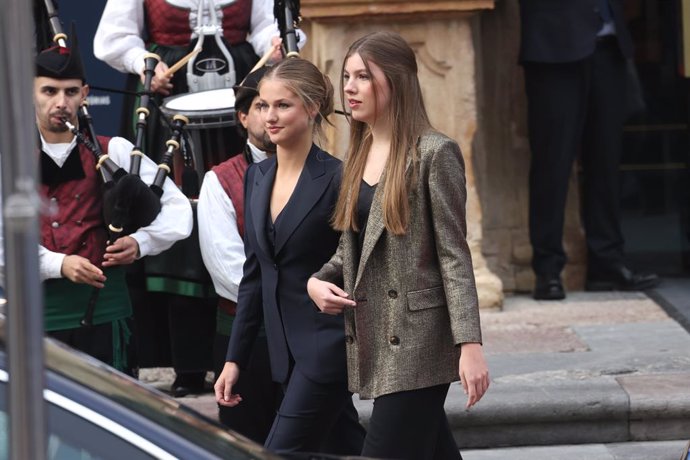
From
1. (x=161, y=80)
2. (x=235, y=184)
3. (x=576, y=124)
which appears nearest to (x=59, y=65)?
(x=235, y=184)

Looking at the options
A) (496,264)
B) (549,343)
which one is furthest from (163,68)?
(496,264)

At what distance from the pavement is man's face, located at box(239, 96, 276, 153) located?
1471 mm

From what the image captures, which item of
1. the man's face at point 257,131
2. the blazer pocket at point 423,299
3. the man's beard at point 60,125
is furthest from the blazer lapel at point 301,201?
the man's beard at point 60,125

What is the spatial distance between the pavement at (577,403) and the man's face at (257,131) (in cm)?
147

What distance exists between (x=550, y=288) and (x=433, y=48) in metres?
1.57

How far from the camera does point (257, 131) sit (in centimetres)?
574

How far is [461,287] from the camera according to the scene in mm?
4383

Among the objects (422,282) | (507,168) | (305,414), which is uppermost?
(422,282)

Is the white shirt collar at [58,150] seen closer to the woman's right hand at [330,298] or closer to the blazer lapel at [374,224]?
the woman's right hand at [330,298]

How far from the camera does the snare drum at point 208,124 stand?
6.86 meters

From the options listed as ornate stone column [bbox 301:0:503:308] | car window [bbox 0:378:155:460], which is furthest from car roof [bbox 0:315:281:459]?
ornate stone column [bbox 301:0:503:308]

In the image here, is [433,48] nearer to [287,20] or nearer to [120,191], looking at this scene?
[287,20]

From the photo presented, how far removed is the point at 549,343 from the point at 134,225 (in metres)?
2.92

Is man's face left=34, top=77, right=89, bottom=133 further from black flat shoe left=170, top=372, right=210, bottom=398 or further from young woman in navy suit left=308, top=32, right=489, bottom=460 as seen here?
black flat shoe left=170, top=372, right=210, bottom=398
